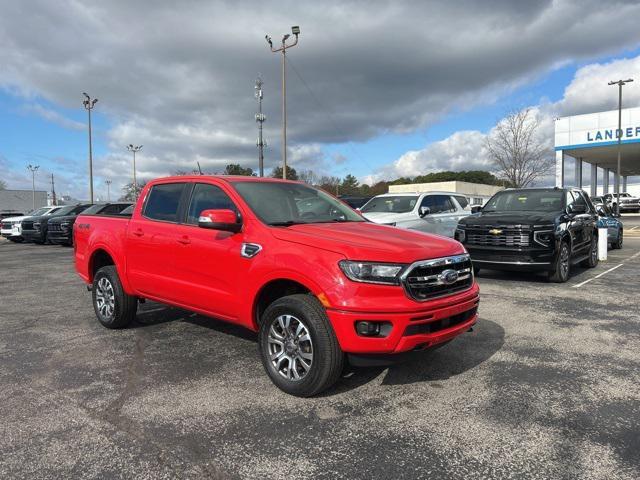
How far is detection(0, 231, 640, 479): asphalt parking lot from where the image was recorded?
9.39 feet

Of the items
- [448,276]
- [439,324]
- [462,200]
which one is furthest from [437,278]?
[462,200]

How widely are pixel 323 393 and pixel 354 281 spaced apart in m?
1.01

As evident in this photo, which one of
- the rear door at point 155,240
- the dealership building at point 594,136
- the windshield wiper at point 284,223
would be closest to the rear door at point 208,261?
the rear door at point 155,240

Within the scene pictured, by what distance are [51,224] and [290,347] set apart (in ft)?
59.8

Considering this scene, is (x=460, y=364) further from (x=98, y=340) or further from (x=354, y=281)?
(x=98, y=340)

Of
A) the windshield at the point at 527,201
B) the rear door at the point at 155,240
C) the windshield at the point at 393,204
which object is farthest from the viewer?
the windshield at the point at 393,204

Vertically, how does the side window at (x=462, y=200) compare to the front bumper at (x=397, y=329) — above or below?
above

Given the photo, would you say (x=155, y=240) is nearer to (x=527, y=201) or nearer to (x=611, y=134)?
(x=527, y=201)

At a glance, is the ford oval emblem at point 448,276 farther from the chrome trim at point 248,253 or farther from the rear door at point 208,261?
the rear door at point 208,261

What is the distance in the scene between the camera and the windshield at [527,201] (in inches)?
382

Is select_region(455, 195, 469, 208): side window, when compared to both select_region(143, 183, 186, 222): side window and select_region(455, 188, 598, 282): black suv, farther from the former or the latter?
select_region(143, 183, 186, 222): side window

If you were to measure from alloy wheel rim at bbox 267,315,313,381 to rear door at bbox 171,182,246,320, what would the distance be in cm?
53

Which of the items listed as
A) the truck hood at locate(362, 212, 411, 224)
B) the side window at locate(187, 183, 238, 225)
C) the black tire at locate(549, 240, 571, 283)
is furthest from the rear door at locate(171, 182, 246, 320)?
the black tire at locate(549, 240, 571, 283)

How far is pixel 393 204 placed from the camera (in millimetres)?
12070
